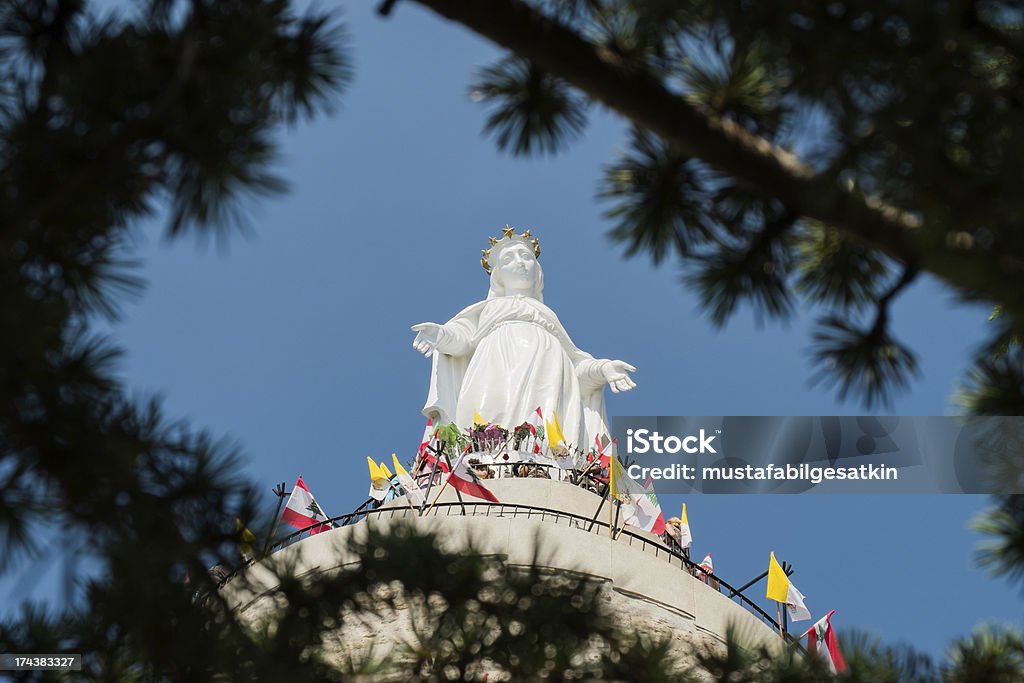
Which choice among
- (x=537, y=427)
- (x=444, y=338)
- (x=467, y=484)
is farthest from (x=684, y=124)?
(x=444, y=338)

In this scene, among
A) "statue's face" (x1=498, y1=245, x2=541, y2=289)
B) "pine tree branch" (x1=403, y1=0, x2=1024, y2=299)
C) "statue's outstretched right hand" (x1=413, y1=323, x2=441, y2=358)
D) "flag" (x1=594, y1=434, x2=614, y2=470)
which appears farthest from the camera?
"statue's face" (x1=498, y1=245, x2=541, y2=289)

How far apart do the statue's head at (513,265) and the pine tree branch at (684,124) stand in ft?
68.8

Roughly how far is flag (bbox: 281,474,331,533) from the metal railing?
9.2 inches

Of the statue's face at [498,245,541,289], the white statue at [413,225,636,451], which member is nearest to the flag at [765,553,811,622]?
the white statue at [413,225,636,451]

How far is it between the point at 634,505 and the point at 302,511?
14.3ft

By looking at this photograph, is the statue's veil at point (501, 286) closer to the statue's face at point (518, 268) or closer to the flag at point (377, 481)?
the statue's face at point (518, 268)

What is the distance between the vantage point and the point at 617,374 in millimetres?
24375

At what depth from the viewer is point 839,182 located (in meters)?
5.66

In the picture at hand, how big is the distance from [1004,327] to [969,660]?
2.45m

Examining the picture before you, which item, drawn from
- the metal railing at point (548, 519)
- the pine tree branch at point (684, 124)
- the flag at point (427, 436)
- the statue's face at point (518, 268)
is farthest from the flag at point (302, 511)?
the pine tree branch at point (684, 124)

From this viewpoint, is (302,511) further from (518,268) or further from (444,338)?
(518,268)

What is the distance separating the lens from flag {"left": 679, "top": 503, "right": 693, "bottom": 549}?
1944 centimetres

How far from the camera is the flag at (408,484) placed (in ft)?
59.9

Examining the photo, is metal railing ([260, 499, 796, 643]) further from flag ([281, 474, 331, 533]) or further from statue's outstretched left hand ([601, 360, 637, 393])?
statue's outstretched left hand ([601, 360, 637, 393])
